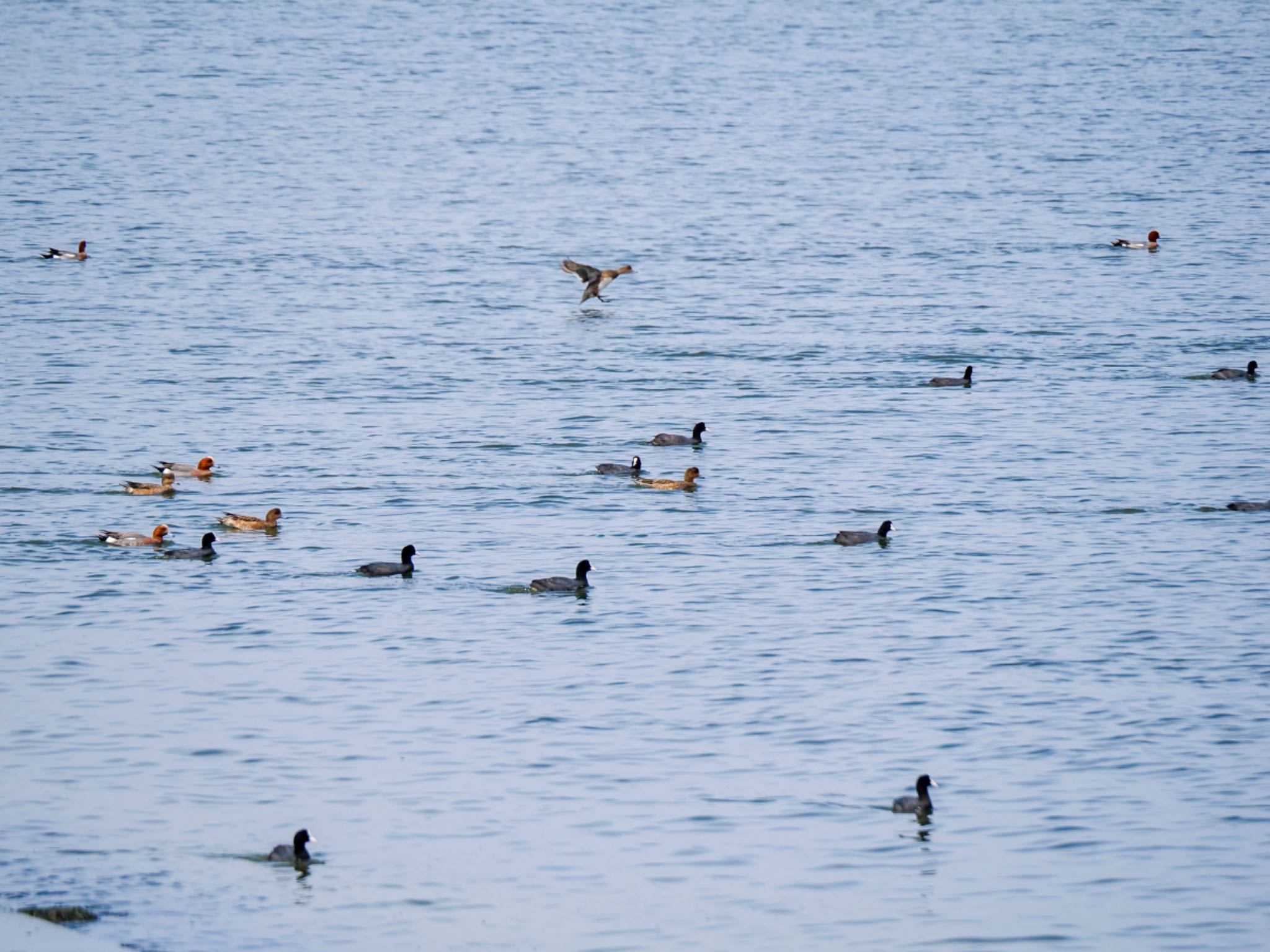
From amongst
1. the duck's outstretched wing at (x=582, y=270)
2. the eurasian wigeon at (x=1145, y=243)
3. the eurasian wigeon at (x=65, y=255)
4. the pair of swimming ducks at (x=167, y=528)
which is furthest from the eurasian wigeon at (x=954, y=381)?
the eurasian wigeon at (x=65, y=255)

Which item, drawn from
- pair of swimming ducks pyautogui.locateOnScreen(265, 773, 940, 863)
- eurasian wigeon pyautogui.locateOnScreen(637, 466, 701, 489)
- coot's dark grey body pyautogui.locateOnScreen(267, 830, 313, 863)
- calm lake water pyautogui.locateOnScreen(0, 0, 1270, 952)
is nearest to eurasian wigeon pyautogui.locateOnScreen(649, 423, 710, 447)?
calm lake water pyautogui.locateOnScreen(0, 0, 1270, 952)

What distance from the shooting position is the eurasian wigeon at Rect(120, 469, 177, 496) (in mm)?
31516

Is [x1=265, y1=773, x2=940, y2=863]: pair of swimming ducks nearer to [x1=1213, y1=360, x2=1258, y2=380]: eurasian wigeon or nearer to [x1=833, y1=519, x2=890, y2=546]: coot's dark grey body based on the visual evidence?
[x1=833, y1=519, x2=890, y2=546]: coot's dark grey body

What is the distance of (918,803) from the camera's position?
19.6 m

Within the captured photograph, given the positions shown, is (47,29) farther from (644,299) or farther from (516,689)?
(516,689)

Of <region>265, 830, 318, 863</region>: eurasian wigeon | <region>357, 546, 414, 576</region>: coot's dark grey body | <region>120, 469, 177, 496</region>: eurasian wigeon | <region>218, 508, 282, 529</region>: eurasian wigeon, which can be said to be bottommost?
<region>265, 830, 318, 863</region>: eurasian wigeon

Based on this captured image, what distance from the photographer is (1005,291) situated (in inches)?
1976

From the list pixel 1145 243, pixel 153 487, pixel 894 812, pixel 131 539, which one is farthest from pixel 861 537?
pixel 1145 243

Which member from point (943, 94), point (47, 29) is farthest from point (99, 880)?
point (47, 29)

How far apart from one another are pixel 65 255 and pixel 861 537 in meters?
30.8

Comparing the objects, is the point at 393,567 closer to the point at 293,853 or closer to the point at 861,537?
the point at 861,537

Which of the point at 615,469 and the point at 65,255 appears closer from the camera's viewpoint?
the point at 615,469

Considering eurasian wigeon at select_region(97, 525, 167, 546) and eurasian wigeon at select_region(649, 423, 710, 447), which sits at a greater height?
eurasian wigeon at select_region(649, 423, 710, 447)

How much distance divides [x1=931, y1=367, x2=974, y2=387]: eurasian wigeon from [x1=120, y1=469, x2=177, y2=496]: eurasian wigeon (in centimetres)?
1642
